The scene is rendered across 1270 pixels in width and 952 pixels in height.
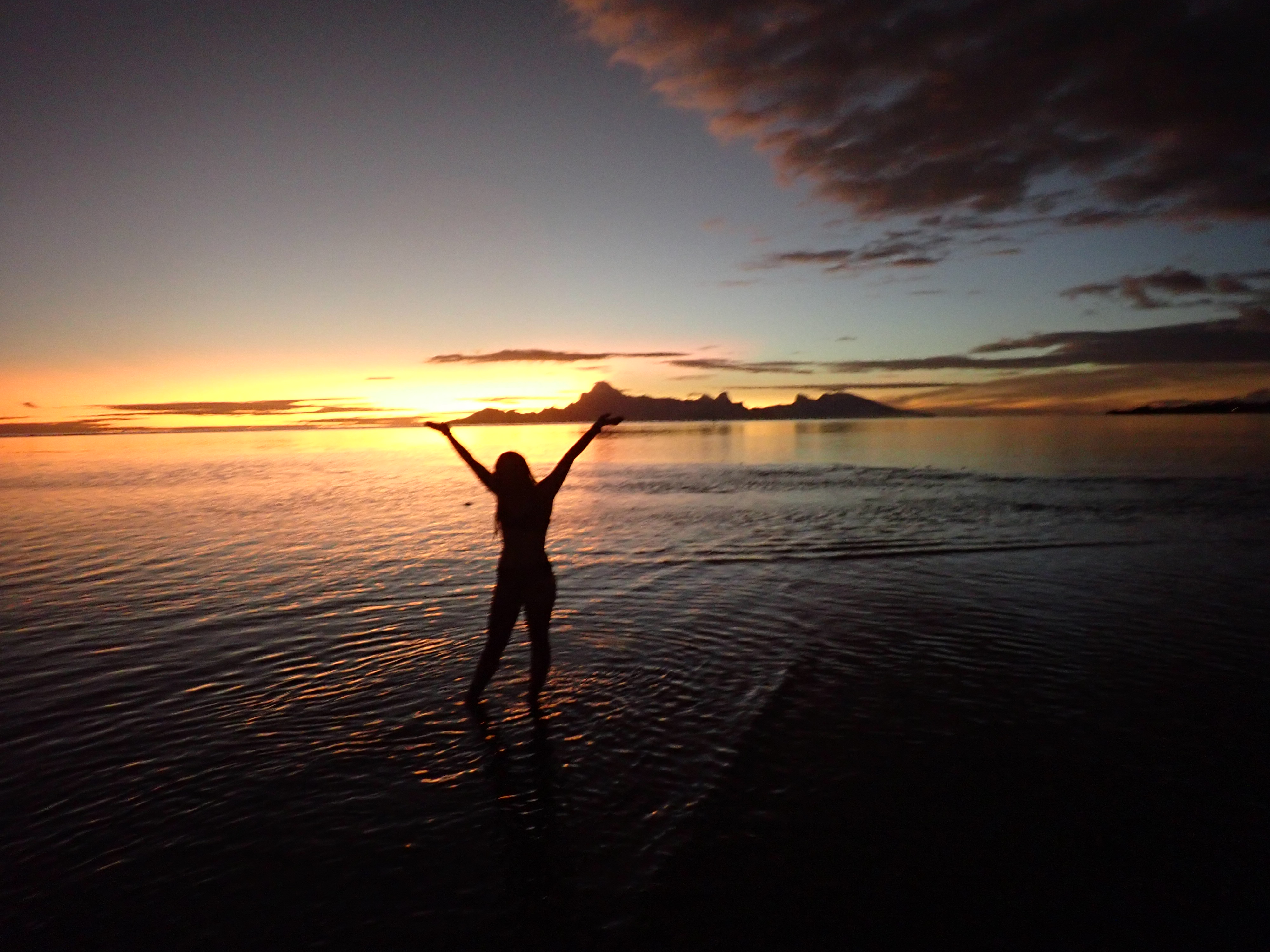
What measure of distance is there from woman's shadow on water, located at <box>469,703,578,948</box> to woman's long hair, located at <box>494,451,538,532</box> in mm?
2414

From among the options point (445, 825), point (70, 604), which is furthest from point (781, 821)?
point (70, 604)

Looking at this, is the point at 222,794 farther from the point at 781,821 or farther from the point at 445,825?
the point at 781,821

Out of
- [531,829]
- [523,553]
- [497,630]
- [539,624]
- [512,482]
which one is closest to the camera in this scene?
[531,829]

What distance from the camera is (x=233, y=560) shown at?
19.4 metres

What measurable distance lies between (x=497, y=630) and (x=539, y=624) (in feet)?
1.87

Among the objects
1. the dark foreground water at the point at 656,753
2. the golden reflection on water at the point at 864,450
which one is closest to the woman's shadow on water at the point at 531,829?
the dark foreground water at the point at 656,753

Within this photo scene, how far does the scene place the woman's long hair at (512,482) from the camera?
26.6 ft

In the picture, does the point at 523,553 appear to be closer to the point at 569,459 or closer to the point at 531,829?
the point at 569,459

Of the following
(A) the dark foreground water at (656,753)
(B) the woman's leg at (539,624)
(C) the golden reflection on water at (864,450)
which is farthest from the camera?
(C) the golden reflection on water at (864,450)

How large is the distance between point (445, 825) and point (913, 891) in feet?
12.9

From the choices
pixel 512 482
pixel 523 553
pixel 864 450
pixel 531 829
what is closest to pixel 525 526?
pixel 523 553

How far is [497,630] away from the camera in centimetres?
852

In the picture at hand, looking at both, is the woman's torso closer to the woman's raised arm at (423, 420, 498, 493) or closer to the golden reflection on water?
the woman's raised arm at (423, 420, 498, 493)

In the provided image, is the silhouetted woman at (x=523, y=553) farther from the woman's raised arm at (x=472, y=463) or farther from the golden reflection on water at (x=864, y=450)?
the golden reflection on water at (x=864, y=450)
